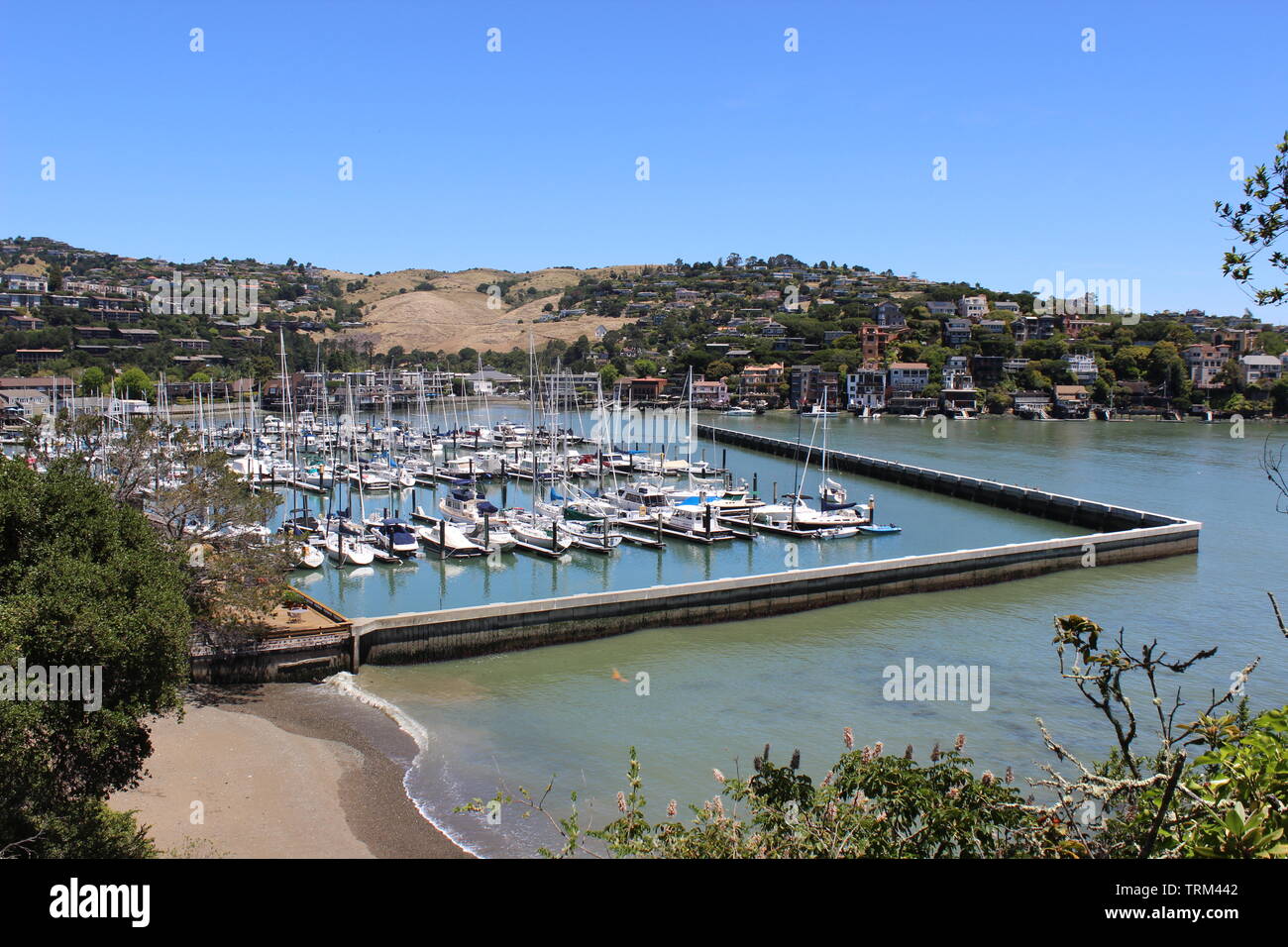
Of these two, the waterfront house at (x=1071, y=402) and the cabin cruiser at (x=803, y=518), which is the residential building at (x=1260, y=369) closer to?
the waterfront house at (x=1071, y=402)

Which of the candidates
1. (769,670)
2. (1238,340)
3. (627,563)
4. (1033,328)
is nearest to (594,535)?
(627,563)

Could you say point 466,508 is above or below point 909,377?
below

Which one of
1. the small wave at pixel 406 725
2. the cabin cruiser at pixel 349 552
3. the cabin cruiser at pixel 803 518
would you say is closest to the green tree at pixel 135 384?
the cabin cruiser at pixel 349 552

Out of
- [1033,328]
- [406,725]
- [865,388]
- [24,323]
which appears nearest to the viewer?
[406,725]

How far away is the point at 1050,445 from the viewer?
7375cm

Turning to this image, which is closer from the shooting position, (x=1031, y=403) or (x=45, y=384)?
(x=45, y=384)

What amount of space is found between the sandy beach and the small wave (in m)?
0.14

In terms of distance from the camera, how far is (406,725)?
18203 mm

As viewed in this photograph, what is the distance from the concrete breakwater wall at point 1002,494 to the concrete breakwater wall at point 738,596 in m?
0.12

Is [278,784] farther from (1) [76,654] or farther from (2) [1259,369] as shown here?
(2) [1259,369]

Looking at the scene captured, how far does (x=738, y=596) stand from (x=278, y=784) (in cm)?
1386

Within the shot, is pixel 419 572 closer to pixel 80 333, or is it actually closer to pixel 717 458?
pixel 717 458

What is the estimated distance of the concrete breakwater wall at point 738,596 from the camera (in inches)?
872
